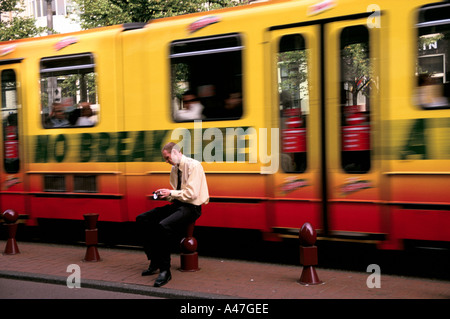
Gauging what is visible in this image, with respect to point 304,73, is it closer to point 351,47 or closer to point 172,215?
point 351,47

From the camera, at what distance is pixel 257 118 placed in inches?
273

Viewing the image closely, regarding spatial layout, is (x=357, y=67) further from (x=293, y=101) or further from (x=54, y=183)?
(x=54, y=183)

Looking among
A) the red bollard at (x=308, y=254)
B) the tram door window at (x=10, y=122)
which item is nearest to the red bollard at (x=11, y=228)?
the tram door window at (x=10, y=122)

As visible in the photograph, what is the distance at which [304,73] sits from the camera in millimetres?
6734

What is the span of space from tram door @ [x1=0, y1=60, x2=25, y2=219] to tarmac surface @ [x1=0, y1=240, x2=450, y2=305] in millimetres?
1354

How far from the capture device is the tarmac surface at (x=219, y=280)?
5.55 meters

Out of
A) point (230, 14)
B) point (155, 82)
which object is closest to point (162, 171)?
point (155, 82)

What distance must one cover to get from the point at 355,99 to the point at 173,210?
2.56 metres

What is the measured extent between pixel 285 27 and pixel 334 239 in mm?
2709

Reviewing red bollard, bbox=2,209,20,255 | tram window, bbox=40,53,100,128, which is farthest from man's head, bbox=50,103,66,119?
red bollard, bbox=2,209,20,255

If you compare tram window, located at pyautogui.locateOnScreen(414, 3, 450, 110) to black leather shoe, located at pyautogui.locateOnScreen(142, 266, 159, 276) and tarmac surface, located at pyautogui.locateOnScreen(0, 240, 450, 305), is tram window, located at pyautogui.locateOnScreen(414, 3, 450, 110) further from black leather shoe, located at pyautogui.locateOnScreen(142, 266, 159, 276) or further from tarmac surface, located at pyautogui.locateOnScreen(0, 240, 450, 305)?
black leather shoe, located at pyautogui.locateOnScreen(142, 266, 159, 276)

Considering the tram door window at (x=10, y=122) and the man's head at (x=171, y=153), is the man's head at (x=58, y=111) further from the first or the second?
the man's head at (x=171, y=153)

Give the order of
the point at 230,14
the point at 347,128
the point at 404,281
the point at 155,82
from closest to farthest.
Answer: the point at 404,281
the point at 347,128
the point at 230,14
the point at 155,82

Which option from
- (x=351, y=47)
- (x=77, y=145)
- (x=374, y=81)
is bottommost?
(x=77, y=145)
